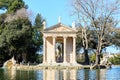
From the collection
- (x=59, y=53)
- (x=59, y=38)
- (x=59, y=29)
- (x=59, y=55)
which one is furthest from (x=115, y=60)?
(x=59, y=29)

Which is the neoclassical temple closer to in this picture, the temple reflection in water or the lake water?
the temple reflection in water

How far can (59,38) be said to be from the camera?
79.9 m

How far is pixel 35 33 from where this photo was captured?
91.4 metres

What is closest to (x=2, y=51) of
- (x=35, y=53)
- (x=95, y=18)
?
(x=35, y=53)

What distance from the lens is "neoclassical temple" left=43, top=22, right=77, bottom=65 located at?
243ft

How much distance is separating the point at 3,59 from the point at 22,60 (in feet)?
18.5

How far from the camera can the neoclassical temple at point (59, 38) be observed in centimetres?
7412

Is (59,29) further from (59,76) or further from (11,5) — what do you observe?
(59,76)

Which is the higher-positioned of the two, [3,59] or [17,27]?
[17,27]

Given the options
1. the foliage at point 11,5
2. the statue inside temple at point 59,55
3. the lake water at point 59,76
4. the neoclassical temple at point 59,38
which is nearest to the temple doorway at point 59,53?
the statue inside temple at point 59,55

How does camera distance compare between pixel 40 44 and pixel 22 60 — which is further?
pixel 40 44

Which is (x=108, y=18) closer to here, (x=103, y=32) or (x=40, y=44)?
(x=103, y=32)

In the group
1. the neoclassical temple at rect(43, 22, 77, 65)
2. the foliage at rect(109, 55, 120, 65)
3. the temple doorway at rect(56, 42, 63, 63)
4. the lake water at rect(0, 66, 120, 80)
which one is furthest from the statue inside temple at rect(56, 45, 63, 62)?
the lake water at rect(0, 66, 120, 80)

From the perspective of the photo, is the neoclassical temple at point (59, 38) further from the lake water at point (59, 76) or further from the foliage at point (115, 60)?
the foliage at point (115, 60)
